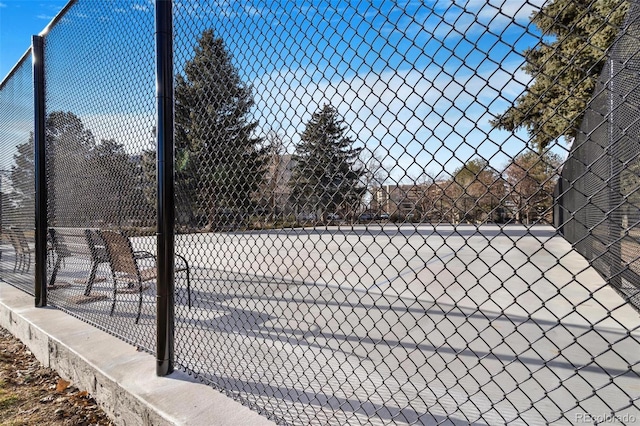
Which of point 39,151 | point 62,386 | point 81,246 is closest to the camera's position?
point 62,386

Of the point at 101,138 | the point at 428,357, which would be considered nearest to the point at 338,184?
the point at 428,357

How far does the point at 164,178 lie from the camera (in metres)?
2.10

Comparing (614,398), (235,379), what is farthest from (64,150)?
(614,398)

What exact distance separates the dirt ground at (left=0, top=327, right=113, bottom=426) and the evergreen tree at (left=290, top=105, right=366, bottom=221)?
1.80 metres

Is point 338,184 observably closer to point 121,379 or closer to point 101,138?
point 121,379

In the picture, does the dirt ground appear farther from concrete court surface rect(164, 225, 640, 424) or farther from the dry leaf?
concrete court surface rect(164, 225, 640, 424)

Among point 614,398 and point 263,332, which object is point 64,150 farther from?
point 614,398

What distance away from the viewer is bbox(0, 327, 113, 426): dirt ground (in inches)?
84.7

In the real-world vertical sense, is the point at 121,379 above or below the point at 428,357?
above

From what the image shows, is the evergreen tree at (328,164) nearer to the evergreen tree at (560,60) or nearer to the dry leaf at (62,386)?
the evergreen tree at (560,60)

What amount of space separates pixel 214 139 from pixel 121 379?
5.01 feet

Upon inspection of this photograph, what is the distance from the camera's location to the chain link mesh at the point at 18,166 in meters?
3.96

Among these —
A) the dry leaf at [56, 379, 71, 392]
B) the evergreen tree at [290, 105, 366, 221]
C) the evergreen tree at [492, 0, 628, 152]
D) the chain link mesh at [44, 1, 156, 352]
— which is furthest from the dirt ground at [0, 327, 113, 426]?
the evergreen tree at [492, 0, 628, 152]

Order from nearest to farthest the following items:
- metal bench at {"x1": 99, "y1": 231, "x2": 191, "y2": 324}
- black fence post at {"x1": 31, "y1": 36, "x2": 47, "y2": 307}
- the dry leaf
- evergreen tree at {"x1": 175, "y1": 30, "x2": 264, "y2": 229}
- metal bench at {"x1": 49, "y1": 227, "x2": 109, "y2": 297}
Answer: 1. evergreen tree at {"x1": 175, "y1": 30, "x2": 264, "y2": 229}
2. the dry leaf
3. metal bench at {"x1": 99, "y1": 231, "x2": 191, "y2": 324}
4. black fence post at {"x1": 31, "y1": 36, "x2": 47, "y2": 307}
5. metal bench at {"x1": 49, "y1": 227, "x2": 109, "y2": 297}
